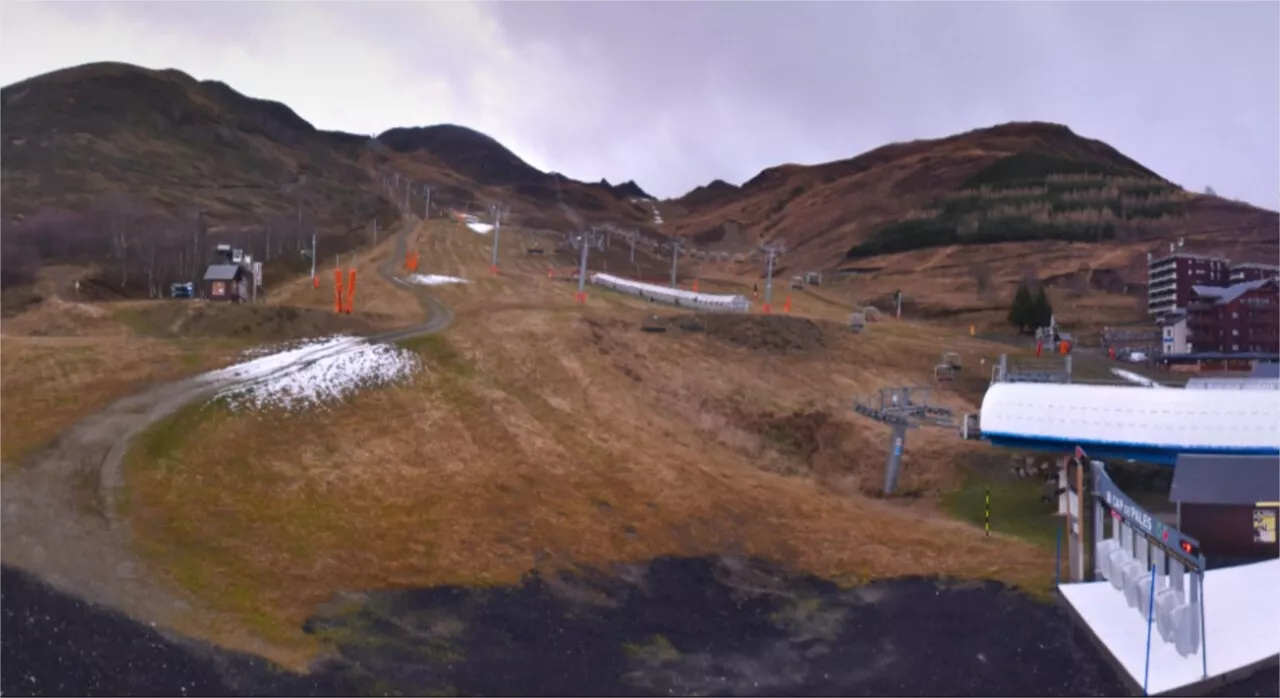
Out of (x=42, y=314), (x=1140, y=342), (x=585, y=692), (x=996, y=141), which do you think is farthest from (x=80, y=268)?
(x=996, y=141)

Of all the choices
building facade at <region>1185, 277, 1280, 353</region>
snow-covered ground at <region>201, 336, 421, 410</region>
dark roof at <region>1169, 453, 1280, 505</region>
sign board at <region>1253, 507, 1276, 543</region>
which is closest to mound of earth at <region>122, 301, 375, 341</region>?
snow-covered ground at <region>201, 336, 421, 410</region>

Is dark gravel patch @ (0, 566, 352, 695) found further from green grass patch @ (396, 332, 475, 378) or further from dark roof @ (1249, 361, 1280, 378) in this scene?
dark roof @ (1249, 361, 1280, 378)

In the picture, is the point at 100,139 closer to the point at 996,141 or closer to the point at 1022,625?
the point at 1022,625

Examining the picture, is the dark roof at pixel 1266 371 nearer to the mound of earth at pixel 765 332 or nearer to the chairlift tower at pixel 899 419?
the chairlift tower at pixel 899 419

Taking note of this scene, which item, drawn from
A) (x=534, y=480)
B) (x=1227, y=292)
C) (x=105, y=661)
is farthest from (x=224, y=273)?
(x=1227, y=292)

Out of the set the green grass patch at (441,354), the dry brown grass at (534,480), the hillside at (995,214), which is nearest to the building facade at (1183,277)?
the hillside at (995,214)

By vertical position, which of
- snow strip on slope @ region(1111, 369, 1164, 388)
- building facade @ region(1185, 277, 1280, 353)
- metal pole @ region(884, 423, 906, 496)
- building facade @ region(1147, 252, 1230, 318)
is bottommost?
metal pole @ region(884, 423, 906, 496)
